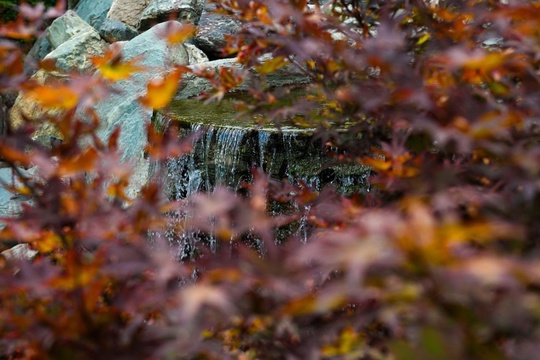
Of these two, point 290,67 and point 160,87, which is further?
point 290,67

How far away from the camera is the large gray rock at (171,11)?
782 centimetres

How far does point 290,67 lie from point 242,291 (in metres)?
4.79

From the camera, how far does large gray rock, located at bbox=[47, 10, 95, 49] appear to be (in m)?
8.53

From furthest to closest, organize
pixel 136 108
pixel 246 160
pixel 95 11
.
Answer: pixel 95 11 < pixel 136 108 < pixel 246 160

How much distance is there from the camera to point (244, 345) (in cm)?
117

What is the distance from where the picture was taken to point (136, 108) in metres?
5.44

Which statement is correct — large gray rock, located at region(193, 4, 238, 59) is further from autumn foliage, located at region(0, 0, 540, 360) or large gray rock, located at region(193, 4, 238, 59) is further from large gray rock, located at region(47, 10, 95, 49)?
autumn foliage, located at region(0, 0, 540, 360)

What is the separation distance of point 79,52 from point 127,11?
225cm

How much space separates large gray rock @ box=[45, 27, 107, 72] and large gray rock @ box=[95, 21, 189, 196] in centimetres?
115

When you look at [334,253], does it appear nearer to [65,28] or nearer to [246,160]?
[246,160]

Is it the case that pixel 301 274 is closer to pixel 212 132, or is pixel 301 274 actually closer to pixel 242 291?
pixel 242 291

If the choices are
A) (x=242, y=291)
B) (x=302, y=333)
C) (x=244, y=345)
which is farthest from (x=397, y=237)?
(x=244, y=345)

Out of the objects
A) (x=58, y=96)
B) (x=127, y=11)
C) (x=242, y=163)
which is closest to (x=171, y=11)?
(x=127, y=11)

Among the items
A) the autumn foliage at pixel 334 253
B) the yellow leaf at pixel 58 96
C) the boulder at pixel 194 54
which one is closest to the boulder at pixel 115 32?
the boulder at pixel 194 54
